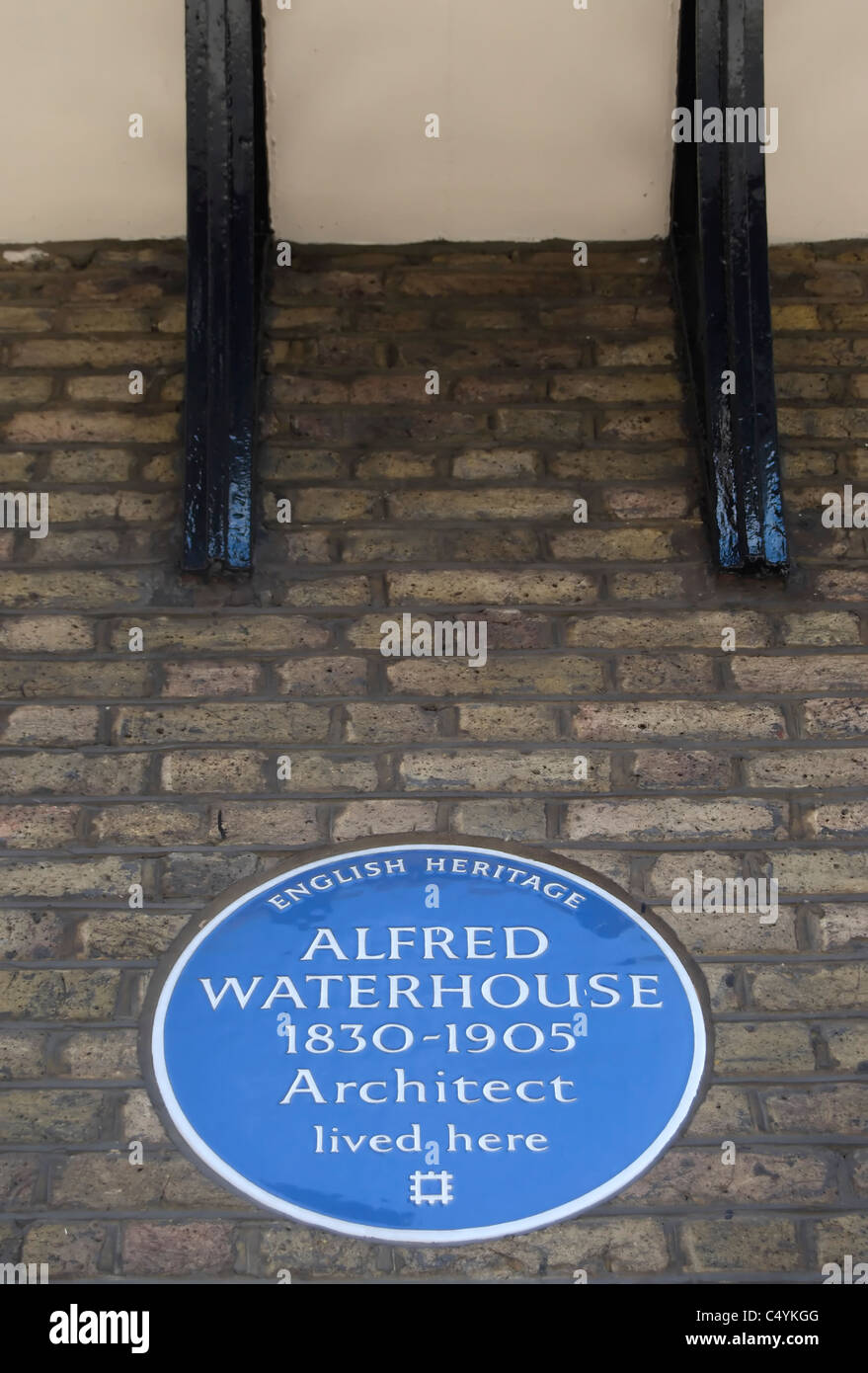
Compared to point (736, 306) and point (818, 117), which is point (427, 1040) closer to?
point (736, 306)

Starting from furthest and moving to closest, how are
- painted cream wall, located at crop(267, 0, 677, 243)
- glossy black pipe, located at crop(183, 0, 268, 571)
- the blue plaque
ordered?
painted cream wall, located at crop(267, 0, 677, 243), glossy black pipe, located at crop(183, 0, 268, 571), the blue plaque

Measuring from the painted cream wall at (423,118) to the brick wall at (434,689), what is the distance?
0.10 meters

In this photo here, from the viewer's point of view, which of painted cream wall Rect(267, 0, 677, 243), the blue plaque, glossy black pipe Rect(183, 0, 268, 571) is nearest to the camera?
the blue plaque

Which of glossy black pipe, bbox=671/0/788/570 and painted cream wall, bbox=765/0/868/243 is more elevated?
painted cream wall, bbox=765/0/868/243

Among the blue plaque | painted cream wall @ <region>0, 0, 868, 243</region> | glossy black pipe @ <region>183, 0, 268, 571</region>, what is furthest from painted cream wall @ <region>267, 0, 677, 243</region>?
the blue plaque

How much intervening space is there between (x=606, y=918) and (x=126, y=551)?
1.39 metres

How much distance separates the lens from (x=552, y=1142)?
104 inches

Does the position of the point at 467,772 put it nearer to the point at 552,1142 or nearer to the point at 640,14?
the point at 552,1142

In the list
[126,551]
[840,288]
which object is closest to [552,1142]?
[126,551]

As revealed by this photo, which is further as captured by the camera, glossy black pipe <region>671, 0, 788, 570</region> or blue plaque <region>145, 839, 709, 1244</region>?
glossy black pipe <region>671, 0, 788, 570</region>

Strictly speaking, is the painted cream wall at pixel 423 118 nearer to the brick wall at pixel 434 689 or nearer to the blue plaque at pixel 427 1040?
the brick wall at pixel 434 689

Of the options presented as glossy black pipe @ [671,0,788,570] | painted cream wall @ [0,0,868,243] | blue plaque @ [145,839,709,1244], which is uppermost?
painted cream wall @ [0,0,868,243]

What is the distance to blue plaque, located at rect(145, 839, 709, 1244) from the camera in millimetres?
2605

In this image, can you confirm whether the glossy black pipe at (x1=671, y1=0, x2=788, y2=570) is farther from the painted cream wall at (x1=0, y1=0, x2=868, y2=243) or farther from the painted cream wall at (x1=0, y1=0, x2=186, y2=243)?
the painted cream wall at (x1=0, y1=0, x2=186, y2=243)
